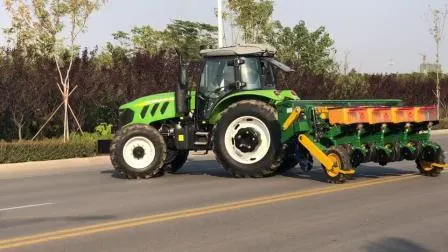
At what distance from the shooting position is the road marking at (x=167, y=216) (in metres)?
7.14

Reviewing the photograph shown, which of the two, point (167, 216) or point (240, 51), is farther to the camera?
point (240, 51)

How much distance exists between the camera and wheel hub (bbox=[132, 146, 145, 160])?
42.8 ft

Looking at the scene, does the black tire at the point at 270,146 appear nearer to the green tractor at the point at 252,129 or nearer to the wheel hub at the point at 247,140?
the green tractor at the point at 252,129

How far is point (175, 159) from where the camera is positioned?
14375 mm

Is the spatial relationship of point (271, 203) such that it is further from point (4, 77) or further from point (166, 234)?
point (4, 77)

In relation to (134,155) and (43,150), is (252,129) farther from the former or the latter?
(43,150)

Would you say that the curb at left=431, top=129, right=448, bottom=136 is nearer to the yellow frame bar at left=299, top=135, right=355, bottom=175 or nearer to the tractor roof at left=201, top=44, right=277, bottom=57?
the tractor roof at left=201, top=44, right=277, bottom=57

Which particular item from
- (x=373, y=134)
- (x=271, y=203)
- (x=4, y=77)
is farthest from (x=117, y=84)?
(x=271, y=203)

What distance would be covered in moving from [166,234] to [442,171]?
24.6 ft

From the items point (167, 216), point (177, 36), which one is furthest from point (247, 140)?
Answer: point (177, 36)

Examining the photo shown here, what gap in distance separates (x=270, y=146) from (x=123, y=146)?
Result: 9.91 feet

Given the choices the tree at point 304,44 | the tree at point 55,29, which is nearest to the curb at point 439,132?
the tree at point 304,44

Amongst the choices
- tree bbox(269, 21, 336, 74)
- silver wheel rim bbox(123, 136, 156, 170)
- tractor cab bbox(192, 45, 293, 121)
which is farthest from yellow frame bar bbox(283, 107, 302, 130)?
tree bbox(269, 21, 336, 74)

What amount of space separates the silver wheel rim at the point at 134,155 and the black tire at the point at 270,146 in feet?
4.54
